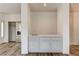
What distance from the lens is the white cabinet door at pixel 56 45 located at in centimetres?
568

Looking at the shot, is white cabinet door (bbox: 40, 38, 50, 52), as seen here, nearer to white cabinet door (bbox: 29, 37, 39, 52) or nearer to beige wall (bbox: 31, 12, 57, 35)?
white cabinet door (bbox: 29, 37, 39, 52)

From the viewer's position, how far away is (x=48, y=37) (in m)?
5.71

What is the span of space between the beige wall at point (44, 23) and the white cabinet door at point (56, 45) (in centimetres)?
307

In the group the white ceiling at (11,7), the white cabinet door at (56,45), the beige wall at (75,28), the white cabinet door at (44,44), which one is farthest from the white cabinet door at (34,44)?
the beige wall at (75,28)

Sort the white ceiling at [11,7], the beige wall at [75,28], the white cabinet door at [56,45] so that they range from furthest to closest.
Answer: the beige wall at [75,28] → the white cabinet door at [56,45] → the white ceiling at [11,7]

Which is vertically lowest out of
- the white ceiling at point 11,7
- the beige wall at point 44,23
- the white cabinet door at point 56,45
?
the white cabinet door at point 56,45

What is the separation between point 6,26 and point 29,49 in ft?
16.5

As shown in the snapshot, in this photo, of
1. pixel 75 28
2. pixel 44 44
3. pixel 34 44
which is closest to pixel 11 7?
pixel 34 44

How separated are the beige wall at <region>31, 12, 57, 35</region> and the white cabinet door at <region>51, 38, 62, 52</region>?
307cm

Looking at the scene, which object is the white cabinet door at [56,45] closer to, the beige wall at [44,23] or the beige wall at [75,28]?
the beige wall at [44,23]

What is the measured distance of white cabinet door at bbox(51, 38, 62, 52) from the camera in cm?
568

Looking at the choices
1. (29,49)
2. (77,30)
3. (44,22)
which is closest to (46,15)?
(44,22)

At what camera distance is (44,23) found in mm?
8859

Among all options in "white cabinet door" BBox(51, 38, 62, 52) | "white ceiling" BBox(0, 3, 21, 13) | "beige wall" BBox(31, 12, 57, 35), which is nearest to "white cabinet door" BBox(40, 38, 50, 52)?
"white cabinet door" BBox(51, 38, 62, 52)
